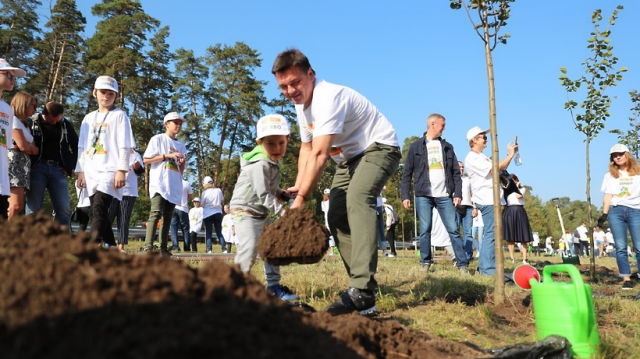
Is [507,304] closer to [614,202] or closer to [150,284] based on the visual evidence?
[150,284]

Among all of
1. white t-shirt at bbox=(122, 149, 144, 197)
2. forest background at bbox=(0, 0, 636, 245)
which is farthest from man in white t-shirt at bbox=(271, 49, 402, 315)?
forest background at bbox=(0, 0, 636, 245)

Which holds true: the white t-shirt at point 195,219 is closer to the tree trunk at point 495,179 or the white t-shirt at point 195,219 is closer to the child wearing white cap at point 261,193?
the child wearing white cap at point 261,193

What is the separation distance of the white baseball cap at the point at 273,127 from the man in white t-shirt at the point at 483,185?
4.10 meters

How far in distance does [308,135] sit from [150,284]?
2886mm

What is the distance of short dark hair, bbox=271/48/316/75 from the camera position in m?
4.00

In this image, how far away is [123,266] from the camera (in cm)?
189

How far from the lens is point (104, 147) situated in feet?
20.6

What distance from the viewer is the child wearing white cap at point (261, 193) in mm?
4621

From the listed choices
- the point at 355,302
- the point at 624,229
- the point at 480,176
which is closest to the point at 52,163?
the point at 355,302

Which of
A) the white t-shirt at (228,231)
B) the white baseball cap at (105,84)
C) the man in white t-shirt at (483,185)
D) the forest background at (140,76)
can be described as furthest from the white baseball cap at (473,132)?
the forest background at (140,76)

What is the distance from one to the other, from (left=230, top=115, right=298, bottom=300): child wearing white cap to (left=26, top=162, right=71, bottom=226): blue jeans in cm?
272

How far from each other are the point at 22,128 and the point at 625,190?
8.44 meters

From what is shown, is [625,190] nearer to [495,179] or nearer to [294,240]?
[495,179]

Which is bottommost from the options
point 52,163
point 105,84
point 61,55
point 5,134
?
point 52,163
